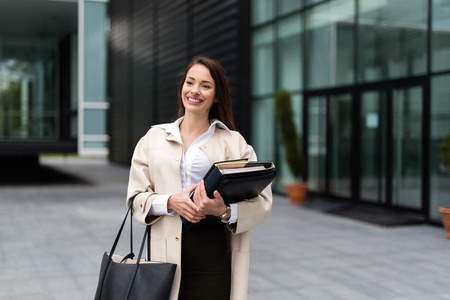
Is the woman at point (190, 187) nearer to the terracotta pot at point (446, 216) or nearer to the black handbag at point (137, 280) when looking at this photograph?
the black handbag at point (137, 280)

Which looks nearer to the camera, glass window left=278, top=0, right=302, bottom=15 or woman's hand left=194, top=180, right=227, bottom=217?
woman's hand left=194, top=180, right=227, bottom=217

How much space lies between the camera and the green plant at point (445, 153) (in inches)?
286

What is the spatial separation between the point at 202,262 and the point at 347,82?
845 centimetres

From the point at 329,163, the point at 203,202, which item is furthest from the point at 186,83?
the point at 329,163

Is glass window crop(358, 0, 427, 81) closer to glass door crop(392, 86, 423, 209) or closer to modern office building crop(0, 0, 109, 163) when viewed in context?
glass door crop(392, 86, 423, 209)

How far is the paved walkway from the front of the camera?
4.67m

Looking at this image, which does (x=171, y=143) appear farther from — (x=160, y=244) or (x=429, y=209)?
(x=429, y=209)

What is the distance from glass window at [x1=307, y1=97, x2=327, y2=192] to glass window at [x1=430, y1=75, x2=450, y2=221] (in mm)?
2828

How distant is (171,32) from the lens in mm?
16719

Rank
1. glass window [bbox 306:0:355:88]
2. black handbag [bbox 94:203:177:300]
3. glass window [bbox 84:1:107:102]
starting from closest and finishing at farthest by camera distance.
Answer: black handbag [bbox 94:203:177:300] → glass window [bbox 306:0:355:88] → glass window [bbox 84:1:107:102]

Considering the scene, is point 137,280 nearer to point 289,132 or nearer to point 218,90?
point 218,90

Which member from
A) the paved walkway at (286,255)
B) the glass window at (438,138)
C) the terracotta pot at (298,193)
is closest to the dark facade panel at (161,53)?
the terracotta pot at (298,193)

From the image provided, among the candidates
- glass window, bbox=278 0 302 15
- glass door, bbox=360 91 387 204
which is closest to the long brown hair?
glass door, bbox=360 91 387 204

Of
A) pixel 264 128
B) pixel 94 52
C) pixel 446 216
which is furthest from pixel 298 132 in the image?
pixel 94 52
